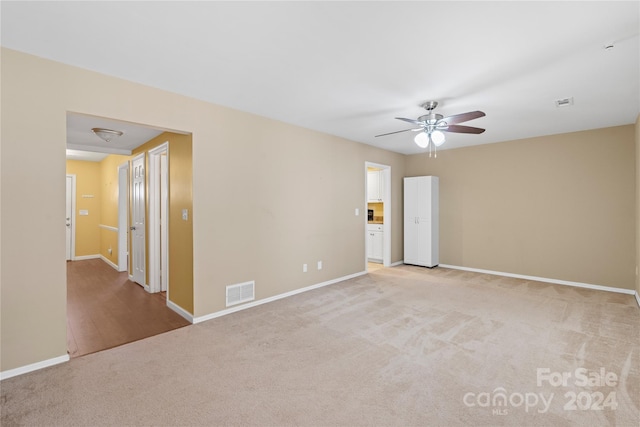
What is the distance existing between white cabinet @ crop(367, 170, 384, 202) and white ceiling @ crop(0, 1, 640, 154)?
10.1ft

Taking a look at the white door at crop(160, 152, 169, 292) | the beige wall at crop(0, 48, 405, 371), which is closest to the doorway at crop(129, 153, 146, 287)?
the white door at crop(160, 152, 169, 292)

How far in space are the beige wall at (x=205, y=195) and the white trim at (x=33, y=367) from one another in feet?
0.11

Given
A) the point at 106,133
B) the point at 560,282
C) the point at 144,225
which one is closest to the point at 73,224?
the point at 144,225

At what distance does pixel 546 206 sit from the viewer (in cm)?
511

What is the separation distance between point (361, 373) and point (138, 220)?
14.7 ft

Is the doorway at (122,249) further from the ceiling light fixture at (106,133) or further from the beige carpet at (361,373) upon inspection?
the beige carpet at (361,373)

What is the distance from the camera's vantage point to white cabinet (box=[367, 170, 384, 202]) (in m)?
6.69

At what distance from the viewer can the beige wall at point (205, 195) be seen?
2332 mm

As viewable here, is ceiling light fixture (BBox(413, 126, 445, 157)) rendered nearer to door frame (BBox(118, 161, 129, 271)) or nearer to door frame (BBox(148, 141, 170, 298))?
door frame (BBox(148, 141, 170, 298))

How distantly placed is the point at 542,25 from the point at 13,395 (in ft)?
14.5

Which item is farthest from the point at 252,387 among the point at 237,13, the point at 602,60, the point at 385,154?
the point at 385,154

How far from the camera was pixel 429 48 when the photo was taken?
7.64 ft

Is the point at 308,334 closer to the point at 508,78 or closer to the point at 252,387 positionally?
the point at 252,387

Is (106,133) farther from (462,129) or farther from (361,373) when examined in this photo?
(462,129)
